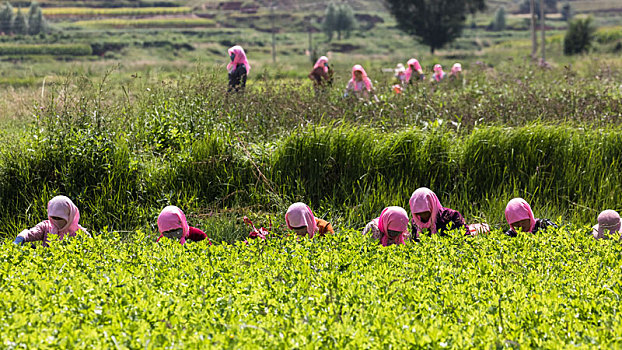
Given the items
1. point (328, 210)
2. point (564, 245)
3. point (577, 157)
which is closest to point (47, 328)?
point (564, 245)

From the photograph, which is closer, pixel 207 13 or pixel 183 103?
pixel 183 103

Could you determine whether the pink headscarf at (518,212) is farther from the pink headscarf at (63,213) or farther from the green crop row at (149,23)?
the green crop row at (149,23)

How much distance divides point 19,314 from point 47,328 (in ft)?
0.85

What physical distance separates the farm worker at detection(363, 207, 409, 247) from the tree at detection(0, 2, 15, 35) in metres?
68.7

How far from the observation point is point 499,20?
10081 centimetres

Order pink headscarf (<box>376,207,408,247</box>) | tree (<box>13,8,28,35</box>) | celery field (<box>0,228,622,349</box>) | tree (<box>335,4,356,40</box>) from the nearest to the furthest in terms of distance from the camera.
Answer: celery field (<box>0,228,622,349</box>) → pink headscarf (<box>376,207,408,247</box>) → tree (<box>13,8,28,35</box>) → tree (<box>335,4,356,40</box>)

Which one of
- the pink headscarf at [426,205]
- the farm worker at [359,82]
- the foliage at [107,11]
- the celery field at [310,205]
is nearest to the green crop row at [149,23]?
the foliage at [107,11]

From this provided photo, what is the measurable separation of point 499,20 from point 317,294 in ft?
338

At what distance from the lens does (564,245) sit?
5.21 m

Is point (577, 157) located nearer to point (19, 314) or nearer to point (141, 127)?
point (141, 127)

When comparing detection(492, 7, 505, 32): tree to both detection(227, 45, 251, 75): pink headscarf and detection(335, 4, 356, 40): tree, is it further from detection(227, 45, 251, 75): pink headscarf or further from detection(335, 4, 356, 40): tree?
detection(227, 45, 251, 75): pink headscarf

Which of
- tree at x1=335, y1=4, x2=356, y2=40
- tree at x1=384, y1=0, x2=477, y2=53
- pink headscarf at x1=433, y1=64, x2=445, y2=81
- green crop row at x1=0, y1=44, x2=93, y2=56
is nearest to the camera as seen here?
pink headscarf at x1=433, y1=64, x2=445, y2=81

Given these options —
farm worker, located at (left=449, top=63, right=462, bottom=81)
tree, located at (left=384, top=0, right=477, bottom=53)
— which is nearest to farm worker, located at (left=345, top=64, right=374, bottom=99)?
farm worker, located at (left=449, top=63, right=462, bottom=81)

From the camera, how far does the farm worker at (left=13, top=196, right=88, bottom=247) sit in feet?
21.2
